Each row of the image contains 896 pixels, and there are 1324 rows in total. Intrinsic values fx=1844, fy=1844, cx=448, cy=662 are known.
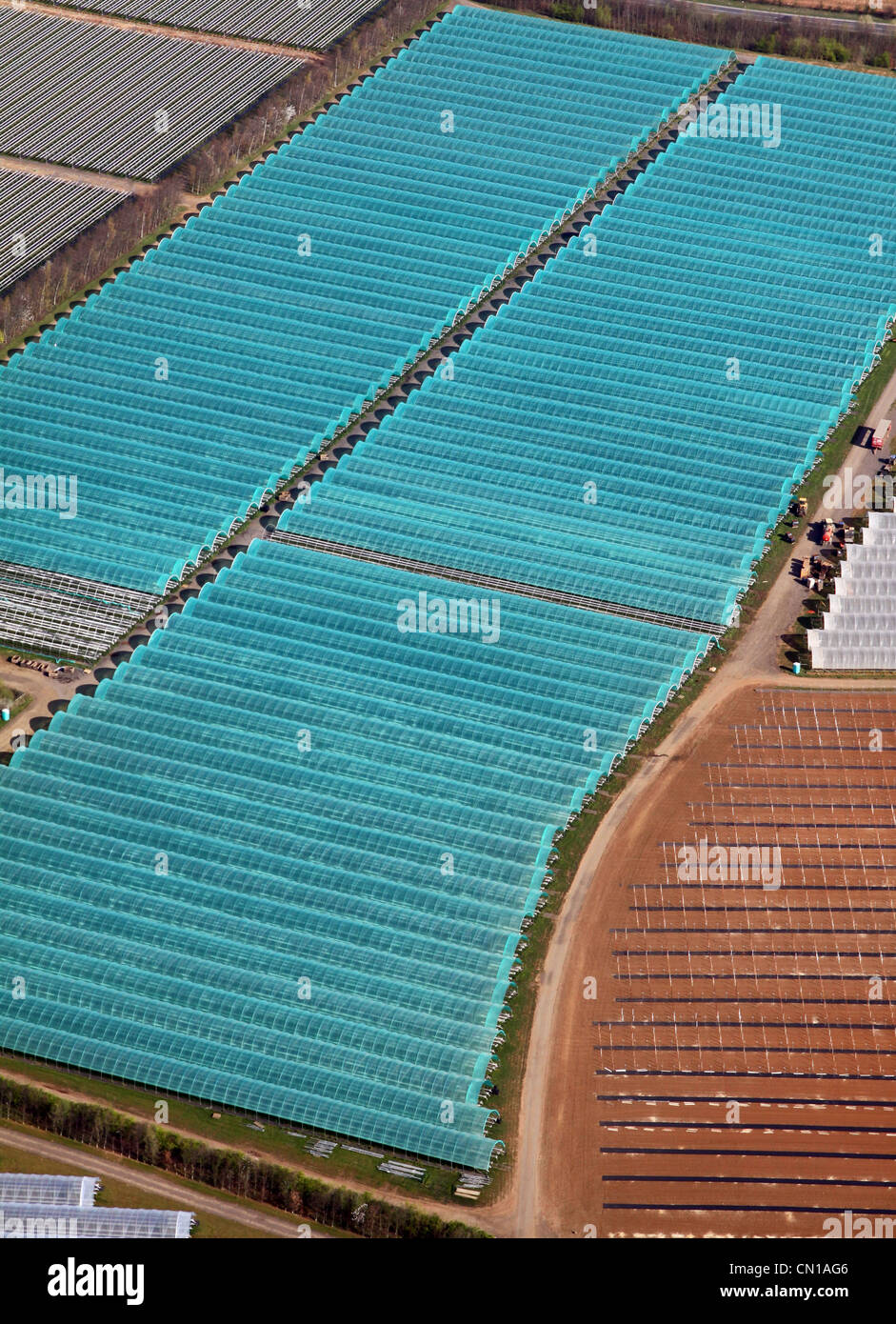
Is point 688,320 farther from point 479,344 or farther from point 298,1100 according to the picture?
point 298,1100

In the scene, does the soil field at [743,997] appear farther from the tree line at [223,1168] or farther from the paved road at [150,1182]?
the paved road at [150,1182]

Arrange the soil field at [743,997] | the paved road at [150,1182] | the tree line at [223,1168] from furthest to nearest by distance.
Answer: the soil field at [743,997] → the paved road at [150,1182] → the tree line at [223,1168]

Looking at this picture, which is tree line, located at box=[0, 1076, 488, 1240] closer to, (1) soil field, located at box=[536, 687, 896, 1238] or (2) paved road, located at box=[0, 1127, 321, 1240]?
(2) paved road, located at box=[0, 1127, 321, 1240]

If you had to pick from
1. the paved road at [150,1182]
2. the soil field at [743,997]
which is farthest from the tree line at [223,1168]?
the soil field at [743,997]

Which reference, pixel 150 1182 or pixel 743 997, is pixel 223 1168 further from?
pixel 743 997

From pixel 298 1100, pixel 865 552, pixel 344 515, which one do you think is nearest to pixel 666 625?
pixel 865 552

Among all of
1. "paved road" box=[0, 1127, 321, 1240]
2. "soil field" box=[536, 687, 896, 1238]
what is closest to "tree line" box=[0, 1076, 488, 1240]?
"paved road" box=[0, 1127, 321, 1240]
